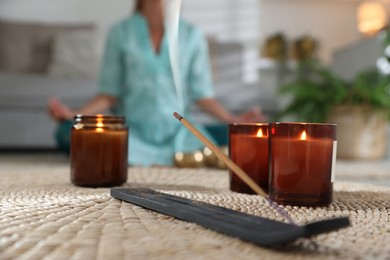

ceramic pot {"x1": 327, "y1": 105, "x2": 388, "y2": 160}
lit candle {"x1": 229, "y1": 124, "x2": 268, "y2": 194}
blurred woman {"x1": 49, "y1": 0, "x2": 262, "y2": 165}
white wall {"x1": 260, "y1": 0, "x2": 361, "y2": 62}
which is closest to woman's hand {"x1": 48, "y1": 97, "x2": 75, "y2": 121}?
blurred woman {"x1": 49, "y1": 0, "x2": 262, "y2": 165}

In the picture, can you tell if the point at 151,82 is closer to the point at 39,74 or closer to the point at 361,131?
the point at 361,131

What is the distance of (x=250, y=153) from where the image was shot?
2.15 feet

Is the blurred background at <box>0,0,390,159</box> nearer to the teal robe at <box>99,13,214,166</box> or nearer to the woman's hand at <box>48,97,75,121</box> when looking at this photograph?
the teal robe at <box>99,13,214,166</box>

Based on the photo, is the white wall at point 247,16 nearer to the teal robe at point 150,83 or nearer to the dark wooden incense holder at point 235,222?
the teal robe at point 150,83

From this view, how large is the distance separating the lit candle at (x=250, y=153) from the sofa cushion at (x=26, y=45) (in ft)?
8.19

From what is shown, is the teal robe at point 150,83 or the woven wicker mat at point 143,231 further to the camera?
the teal robe at point 150,83

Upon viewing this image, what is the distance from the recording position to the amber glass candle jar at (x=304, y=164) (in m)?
0.54

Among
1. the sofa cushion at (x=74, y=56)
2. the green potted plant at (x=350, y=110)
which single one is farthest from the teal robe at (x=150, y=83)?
the sofa cushion at (x=74, y=56)

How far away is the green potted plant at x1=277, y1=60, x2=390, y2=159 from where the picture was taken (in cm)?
215

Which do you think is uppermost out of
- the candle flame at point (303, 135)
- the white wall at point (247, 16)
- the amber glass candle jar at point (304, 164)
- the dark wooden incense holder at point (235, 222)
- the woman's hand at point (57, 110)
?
the white wall at point (247, 16)

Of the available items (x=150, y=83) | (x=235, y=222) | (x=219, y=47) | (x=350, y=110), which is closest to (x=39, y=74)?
(x=219, y=47)

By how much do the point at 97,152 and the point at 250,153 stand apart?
218mm

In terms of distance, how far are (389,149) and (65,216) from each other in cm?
240

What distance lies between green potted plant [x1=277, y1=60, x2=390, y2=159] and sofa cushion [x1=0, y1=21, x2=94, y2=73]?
156 centimetres
